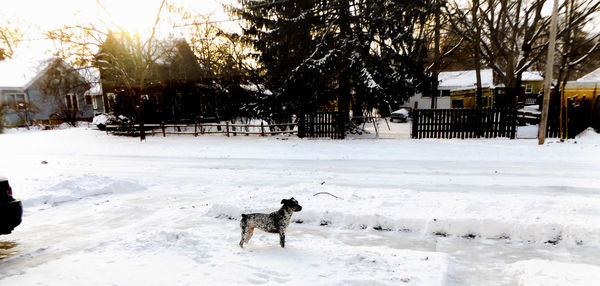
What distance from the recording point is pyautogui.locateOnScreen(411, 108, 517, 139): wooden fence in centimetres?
1452

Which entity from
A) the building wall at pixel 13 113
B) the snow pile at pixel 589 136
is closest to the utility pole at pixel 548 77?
the snow pile at pixel 589 136

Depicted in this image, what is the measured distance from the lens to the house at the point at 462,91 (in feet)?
111

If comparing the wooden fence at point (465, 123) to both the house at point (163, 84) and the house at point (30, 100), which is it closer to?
the house at point (163, 84)

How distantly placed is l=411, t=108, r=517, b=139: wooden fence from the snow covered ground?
3.63m

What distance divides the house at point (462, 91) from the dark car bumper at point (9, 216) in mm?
32819

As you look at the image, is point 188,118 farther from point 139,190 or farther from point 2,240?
point 2,240

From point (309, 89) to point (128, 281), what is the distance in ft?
46.3

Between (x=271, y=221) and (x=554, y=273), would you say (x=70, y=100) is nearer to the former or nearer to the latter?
(x=271, y=221)

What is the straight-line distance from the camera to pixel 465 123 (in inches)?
592

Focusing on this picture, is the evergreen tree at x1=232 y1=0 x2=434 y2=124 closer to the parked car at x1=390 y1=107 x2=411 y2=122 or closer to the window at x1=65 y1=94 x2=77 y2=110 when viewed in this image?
the parked car at x1=390 y1=107 x2=411 y2=122

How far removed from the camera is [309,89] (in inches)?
659

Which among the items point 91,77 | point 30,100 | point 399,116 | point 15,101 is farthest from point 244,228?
point 30,100

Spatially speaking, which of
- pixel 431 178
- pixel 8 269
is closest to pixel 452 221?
pixel 431 178

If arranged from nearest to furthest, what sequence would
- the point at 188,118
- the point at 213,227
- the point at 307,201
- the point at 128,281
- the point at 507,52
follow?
the point at 128,281
the point at 213,227
the point at 307,201
the point at 507,52
the point at 188,118
